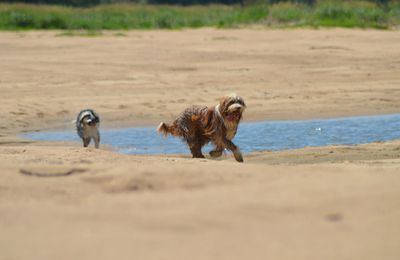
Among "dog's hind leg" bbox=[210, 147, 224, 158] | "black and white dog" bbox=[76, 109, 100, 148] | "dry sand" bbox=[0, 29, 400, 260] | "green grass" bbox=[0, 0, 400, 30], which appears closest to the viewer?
"dry sand" bbox=[0, 29, 400, 260]

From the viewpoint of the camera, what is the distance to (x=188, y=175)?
606cm

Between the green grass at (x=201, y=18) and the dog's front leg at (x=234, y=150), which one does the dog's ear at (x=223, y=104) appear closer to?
the dog's front leg at (x=234, y=150)

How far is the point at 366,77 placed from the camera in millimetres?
20156

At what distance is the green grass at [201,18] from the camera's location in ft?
92.0

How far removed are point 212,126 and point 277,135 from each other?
3.47 m

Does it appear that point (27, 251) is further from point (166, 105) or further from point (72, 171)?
point (166, 105)

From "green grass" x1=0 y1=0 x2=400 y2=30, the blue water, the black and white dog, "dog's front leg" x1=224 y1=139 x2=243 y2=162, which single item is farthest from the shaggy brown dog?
"green grass" x1=0 y1=0 x2=400 y2=30

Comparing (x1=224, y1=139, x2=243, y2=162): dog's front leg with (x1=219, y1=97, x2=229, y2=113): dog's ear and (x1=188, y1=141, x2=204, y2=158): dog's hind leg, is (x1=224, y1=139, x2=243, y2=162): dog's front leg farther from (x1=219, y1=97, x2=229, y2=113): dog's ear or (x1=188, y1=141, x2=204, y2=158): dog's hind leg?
(x1=188, y1=141, x2=204, y2=158): dog's hind leg

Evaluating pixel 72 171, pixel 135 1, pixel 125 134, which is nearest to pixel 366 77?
pixel 125 134

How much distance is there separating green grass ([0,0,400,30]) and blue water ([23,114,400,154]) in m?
11.2

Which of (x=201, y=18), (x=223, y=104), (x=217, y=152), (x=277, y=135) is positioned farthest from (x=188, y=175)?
(x=201, y=18)

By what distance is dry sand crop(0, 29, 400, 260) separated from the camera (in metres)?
4.66

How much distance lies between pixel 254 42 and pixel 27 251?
64.9 feet

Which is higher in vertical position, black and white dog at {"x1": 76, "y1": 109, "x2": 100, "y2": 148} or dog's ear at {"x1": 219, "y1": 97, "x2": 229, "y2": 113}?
dog's ear at {"x1": 219, "y1": 97, "x2": 229, "y2": 113}
